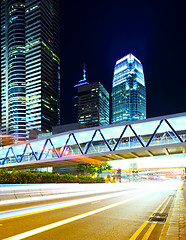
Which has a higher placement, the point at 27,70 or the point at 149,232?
the point at 27,70

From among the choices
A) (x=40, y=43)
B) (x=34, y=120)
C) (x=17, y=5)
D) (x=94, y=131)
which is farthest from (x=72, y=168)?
(x=17, y=5)

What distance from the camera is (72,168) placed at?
6694cm

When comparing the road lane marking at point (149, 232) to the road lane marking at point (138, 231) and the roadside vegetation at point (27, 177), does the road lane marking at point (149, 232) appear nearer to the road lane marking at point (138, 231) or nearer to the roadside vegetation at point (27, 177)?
the road lane marking at point (138, 231)

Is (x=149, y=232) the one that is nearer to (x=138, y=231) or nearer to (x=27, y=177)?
(x=138, y=231)

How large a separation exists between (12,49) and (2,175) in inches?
7297

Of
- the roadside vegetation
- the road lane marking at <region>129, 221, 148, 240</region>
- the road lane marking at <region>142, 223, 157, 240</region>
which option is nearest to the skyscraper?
the roadside vegetation

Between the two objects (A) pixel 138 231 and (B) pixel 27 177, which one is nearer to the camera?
(A) pixel 138 231

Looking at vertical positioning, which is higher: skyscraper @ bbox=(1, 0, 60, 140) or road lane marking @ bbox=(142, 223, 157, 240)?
skyscraper @ bbox=(1, 0, 60, 140)

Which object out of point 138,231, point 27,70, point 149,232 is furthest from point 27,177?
point 27,70

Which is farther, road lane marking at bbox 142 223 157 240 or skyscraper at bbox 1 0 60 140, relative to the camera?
skyscraper at bbox 1 0 60 140

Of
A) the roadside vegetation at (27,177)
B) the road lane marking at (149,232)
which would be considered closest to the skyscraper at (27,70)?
the roadside vegetation at (27,177)

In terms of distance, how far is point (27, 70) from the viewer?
602ft

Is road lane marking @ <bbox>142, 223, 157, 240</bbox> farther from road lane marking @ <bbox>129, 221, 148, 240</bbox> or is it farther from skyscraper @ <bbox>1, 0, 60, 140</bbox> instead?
skyscraper @ <bbox>1, 0, 60, 140</bbox>

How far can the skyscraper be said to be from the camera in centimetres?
17562
